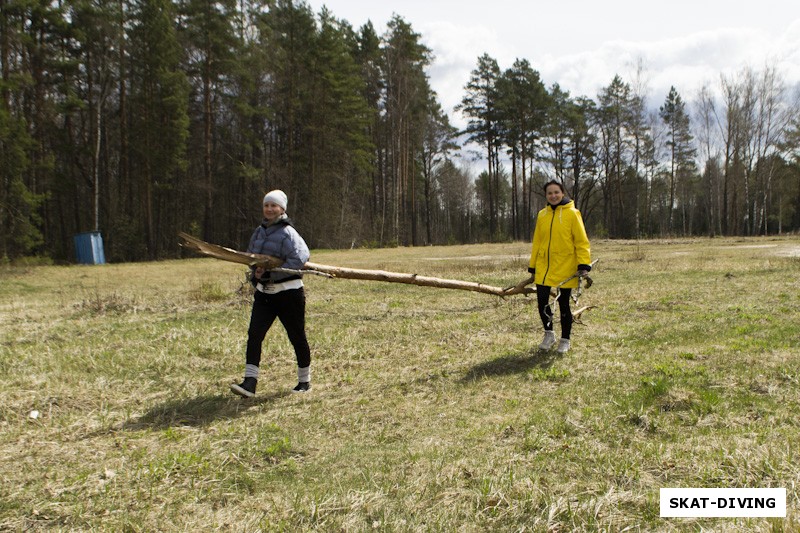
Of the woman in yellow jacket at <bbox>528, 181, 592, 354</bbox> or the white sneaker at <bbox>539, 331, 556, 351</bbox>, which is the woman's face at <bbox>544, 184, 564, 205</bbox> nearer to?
the woman in yellow jacket at <bbox>528, 181, 592, 354</bbox>

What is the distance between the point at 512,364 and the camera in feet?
19.7

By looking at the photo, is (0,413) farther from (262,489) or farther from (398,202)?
(398,202)

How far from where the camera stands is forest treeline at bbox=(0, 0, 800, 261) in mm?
25953

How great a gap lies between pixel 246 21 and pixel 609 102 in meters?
32.0

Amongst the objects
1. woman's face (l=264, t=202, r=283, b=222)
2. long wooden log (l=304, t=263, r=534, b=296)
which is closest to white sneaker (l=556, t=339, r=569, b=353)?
long wooden log (l=304, t=263, r=534, b=296)

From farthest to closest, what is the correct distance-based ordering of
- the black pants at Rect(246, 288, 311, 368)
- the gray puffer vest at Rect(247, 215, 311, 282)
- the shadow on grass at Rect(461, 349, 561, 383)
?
the shadow on grass at Rect(461, 349, 561, 383) < the black pants at Rect(246, 288, 311, 368) < the gray puffer vest at Rect(247, 215, 311, 282)

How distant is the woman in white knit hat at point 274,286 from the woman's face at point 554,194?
295 cm

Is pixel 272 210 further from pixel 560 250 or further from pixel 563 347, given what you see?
pixel 563 347

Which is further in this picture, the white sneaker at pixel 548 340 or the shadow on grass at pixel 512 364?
the white sneaker at pixel 548 340

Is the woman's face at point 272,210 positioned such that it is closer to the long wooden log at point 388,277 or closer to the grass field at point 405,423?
the long wooden log at point 388,277

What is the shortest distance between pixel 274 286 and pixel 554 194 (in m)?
3.37

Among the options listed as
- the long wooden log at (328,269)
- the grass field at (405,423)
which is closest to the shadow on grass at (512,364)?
the grass field at (405,423)

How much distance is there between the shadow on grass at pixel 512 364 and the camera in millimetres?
5648

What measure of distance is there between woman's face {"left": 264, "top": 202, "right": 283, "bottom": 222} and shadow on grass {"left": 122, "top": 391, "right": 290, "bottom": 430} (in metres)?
1.82
